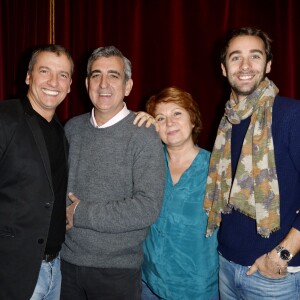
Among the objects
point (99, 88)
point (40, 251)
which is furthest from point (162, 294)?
point (99, 88)

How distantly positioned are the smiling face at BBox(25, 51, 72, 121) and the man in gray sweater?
0.64 ft

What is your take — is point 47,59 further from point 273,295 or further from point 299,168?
point 273,295

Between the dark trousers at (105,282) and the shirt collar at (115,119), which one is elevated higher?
the shirt collar at (115,119)

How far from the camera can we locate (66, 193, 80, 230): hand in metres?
1.56

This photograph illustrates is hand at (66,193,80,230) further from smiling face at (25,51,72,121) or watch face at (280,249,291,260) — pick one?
watch face at (280,249,291,260)

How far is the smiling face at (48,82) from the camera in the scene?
1626 mm

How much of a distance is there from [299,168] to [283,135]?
0.15 metres

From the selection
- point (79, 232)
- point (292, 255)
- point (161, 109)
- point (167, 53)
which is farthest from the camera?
point (167, 53)

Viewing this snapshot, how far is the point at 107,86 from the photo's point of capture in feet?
5.71

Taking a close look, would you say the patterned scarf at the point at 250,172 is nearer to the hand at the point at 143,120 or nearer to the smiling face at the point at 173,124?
the smiling face at the point at 173,124

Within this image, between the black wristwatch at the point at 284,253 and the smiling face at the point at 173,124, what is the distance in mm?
727

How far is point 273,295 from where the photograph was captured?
145 centimetres

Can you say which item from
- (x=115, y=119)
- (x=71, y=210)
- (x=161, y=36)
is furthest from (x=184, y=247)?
(x=161, y=36)

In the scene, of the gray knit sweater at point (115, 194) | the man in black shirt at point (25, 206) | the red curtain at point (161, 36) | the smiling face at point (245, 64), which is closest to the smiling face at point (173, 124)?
the gray knit sweater at point (115, 194)
